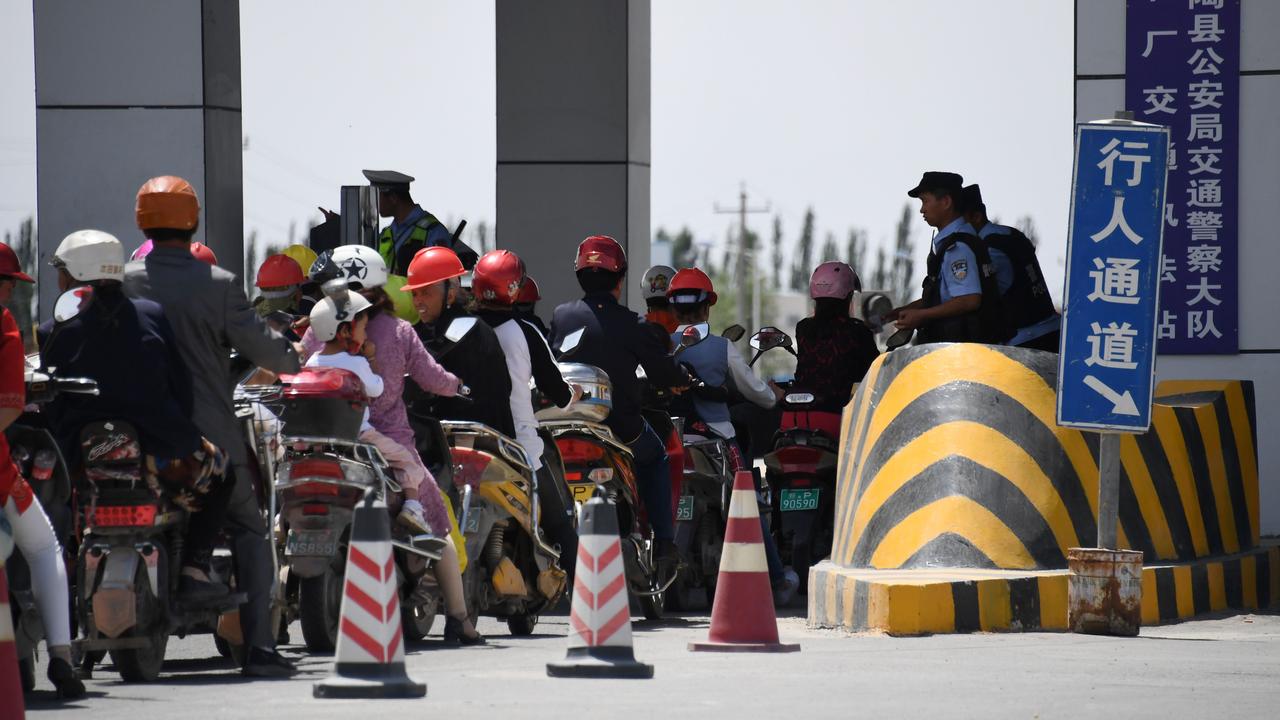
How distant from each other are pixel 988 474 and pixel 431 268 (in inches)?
112

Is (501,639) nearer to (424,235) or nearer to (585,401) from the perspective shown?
(585,401)

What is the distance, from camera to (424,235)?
14.4m

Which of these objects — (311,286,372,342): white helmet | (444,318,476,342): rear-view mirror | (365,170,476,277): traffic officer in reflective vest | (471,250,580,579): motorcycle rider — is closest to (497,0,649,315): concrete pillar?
(365,170,476,277): traffic officer in reflective vest

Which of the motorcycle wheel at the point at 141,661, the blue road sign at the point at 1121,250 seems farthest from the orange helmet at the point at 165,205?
the blue road sign at the point at 1121,250

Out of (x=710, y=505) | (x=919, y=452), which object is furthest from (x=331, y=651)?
(x=710, y=505)

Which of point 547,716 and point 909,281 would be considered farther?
point 909,281

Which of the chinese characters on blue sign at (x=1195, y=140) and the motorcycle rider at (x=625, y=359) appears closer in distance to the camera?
the motorcycle rider at (x=625, y=359)

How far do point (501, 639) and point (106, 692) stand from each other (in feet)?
9.74

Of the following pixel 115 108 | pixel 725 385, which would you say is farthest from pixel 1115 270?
pixel 115 108

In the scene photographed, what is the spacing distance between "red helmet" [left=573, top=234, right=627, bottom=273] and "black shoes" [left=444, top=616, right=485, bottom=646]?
2602 millimetres

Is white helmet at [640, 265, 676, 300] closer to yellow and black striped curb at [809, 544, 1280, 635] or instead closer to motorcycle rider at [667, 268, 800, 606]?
motorcycle rider at [667, 268, 800, 606]

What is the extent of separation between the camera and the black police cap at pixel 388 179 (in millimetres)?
14453

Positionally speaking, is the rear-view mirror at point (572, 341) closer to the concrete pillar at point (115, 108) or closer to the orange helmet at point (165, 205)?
the orange helmet at point (165, 205)

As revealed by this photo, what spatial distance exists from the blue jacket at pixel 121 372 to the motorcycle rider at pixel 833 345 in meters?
6.56
